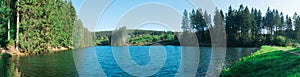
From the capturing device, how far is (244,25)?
108 metres

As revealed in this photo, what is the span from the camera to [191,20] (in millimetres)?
118625

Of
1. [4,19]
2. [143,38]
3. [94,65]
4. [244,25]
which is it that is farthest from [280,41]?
[4,19]

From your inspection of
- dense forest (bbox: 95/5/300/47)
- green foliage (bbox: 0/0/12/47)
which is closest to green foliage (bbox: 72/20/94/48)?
dense forest (bbox: 95/5/300/47)

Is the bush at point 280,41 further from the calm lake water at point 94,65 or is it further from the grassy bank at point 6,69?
the grassy bank at point 6,69

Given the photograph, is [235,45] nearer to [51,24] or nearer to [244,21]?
[244,21]

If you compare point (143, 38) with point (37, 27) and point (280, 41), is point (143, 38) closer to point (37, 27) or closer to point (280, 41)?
point (280, 41)

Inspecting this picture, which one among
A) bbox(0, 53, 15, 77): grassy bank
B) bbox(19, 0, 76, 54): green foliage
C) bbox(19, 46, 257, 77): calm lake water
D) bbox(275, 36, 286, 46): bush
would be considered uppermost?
bbox(19, 0, 76, 54): green foliage

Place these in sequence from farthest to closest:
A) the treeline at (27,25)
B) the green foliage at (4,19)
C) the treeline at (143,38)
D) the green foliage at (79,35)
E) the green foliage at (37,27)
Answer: the treeline at (143,38), the green foliage at (79,35), the green foliage at (37,27), the treeline at (27,25), the green foliage at (4,19)

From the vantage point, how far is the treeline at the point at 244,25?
106500 mm

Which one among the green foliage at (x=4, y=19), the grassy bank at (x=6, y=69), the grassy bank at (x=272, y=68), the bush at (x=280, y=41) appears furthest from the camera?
the bush at (x=280, y=41)

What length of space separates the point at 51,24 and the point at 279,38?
70.4 meters

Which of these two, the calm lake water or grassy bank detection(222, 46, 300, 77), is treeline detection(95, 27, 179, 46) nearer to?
the calm lake water

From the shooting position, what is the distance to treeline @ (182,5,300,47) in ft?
349

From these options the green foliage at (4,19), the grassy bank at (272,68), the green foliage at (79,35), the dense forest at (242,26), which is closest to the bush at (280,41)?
the dense forest at (242,26)
